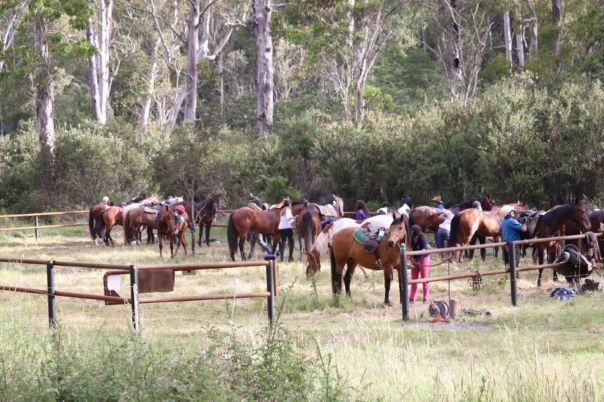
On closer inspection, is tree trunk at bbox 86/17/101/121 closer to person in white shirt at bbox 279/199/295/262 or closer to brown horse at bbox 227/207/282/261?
brown horse at bbox 227/207/282/261

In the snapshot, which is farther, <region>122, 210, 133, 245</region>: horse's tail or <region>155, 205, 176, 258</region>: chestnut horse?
<region>122, 210, 133, 245</region>: horse's tail

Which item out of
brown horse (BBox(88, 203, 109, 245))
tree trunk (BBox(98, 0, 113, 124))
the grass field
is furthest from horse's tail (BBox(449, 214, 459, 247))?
tree trunk (BBox(98, 0, 113, 124))

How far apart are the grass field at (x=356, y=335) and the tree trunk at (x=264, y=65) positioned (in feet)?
60.7

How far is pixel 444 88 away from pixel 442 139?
23.4 meters

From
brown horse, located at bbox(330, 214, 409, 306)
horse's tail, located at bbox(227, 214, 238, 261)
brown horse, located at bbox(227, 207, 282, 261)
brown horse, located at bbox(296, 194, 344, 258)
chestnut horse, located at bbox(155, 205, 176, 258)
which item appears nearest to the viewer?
brown horse, located at bbox(330, 214, 409, 306)

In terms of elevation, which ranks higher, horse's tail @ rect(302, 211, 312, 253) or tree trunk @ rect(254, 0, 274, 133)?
tree trunk @ rect(254, 0, 274, 133)

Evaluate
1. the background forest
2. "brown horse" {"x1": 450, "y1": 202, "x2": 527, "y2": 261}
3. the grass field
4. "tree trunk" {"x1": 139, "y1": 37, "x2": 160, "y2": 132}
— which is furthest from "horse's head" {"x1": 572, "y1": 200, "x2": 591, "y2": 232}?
"tree trunk" {"x1": 139, "y1": 37, "x2": 160, "y2": 132}

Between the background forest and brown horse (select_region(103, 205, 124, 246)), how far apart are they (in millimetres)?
2393

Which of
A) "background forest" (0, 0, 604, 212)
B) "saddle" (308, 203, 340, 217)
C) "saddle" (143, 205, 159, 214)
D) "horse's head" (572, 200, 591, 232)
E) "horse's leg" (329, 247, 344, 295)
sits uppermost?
"background forest" (0, 0, 604, 212)

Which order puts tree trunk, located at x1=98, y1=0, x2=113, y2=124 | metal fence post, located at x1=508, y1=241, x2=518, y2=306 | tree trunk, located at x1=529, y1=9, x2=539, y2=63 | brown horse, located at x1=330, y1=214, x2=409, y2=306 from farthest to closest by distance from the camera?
tree trunk, located at x1=98, y1=0, x2=113, y2=124 < tree trunk, located at x1=529, y1=9, x2=539, y2=63 < brown horse, located at x1=330, y1=214, x2=409, y2=306 < metal fence post, located at x1=508, y1=241, x2=518, y2=306

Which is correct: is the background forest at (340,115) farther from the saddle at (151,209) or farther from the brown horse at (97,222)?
the brown horse at (97,222)

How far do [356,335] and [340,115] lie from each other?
39.7 meters

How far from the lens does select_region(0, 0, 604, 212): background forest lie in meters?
30.8

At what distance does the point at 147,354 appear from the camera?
8.27 meters
